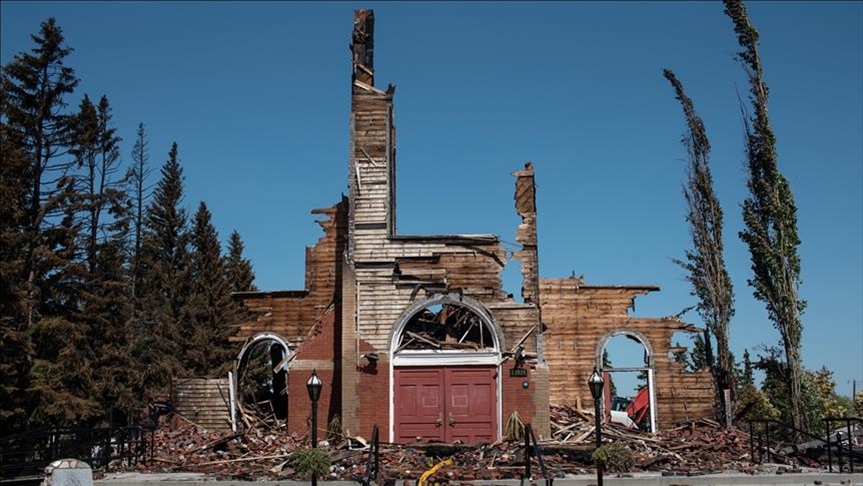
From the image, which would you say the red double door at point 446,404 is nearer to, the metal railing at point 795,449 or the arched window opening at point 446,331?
the arched window opening at point 446,331

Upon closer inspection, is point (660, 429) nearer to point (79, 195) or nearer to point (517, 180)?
point (517, 180)

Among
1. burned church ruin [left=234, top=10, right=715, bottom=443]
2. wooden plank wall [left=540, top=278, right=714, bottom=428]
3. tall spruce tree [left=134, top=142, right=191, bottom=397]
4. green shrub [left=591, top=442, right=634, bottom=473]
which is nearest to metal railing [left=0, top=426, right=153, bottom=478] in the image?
burned church ruin [left=234, top=10, right=715, bottom=443]

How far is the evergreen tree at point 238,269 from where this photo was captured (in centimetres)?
5750

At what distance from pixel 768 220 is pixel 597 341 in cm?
664

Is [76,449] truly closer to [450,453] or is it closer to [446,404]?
[450,453]

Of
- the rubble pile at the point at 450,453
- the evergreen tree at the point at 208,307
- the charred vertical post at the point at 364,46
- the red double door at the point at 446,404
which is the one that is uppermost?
the charred vertical post at the point at 364,46

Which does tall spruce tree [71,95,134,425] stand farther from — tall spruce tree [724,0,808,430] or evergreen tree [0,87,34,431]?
tall spruce tree [724,0,808,430]

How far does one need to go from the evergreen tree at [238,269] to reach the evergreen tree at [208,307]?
2100 mm

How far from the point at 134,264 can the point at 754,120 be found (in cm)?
3595

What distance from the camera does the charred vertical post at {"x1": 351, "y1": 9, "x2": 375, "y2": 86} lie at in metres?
25.9

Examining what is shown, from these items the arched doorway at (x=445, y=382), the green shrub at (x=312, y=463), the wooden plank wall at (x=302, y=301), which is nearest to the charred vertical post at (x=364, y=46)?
the wooden plank wall at (x=302, y=301)

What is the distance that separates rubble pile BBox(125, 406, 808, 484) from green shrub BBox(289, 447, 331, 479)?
126 centimetres

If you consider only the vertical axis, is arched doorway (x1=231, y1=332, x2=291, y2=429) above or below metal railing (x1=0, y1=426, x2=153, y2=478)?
above

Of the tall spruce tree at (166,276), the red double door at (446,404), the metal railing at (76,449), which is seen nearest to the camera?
the metal railing at (76,449)
